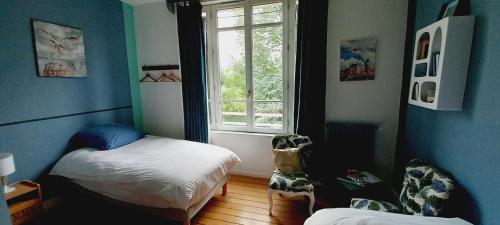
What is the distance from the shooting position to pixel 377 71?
2564 millimetres

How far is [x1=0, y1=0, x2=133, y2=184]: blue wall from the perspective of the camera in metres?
2.15

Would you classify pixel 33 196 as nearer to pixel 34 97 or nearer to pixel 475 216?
pixel 34 97

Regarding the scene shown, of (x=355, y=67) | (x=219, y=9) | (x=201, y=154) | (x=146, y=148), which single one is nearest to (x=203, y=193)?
(x=201, y=154)

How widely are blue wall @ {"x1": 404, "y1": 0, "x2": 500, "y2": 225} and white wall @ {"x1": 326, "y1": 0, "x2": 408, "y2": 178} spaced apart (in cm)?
89

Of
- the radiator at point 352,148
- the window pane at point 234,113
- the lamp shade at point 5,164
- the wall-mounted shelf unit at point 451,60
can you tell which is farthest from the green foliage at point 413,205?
the lamp shade at point 5,164

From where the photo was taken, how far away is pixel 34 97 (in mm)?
2336

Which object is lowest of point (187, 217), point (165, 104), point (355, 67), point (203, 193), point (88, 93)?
point (187, 217)

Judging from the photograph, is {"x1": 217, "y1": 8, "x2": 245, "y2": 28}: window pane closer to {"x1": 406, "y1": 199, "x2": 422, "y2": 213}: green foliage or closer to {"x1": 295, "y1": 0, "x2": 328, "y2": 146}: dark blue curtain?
{"x1": 295, "y1": 0, "x2": 328, "y2": 146}: dark blue curtain

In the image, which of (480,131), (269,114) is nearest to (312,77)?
(269,114)

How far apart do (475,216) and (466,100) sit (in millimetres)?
745

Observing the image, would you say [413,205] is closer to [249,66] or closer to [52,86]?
[249,66]

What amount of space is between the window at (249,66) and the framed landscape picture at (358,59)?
0.68 metres

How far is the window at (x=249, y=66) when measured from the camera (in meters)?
2.97

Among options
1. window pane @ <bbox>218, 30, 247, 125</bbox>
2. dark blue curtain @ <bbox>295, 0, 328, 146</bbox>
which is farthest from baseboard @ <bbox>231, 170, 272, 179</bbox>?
dark blue curtain @ <bbox>295, 0, 328, 146</bbox>
